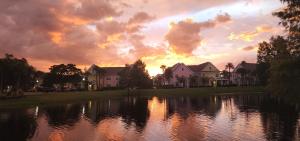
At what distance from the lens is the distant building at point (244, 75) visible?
167562 mm

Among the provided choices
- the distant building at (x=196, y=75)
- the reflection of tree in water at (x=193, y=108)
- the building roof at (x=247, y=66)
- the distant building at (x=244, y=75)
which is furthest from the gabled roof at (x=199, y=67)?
the reflection of tree in water at (x=193, y=108)

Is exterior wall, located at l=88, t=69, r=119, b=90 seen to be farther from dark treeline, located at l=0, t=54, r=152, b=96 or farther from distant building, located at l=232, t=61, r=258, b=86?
distant building, located at l=232, t=61, r=258, b=86

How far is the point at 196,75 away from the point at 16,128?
13872 centimetres

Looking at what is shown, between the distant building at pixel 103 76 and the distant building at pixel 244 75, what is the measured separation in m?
67.4

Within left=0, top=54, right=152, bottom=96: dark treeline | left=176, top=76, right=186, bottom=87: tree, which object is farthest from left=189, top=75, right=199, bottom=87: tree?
left=0, top=54, right=152, bottom=96: dark treeline

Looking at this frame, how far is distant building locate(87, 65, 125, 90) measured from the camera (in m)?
181

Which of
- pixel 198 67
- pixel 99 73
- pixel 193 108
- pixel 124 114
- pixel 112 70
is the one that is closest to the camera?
pixel 124 114

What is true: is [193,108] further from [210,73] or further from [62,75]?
[210,73]

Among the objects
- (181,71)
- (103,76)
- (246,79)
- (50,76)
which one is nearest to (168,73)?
(181,71)

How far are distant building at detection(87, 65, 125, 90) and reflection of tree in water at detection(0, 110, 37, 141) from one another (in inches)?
4840

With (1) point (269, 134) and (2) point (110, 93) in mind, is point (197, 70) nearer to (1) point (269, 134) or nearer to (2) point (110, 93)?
(2) point (110, 93)

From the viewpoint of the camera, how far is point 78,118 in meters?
54.9

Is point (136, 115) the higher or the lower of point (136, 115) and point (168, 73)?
the lower

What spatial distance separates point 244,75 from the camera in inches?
7072
